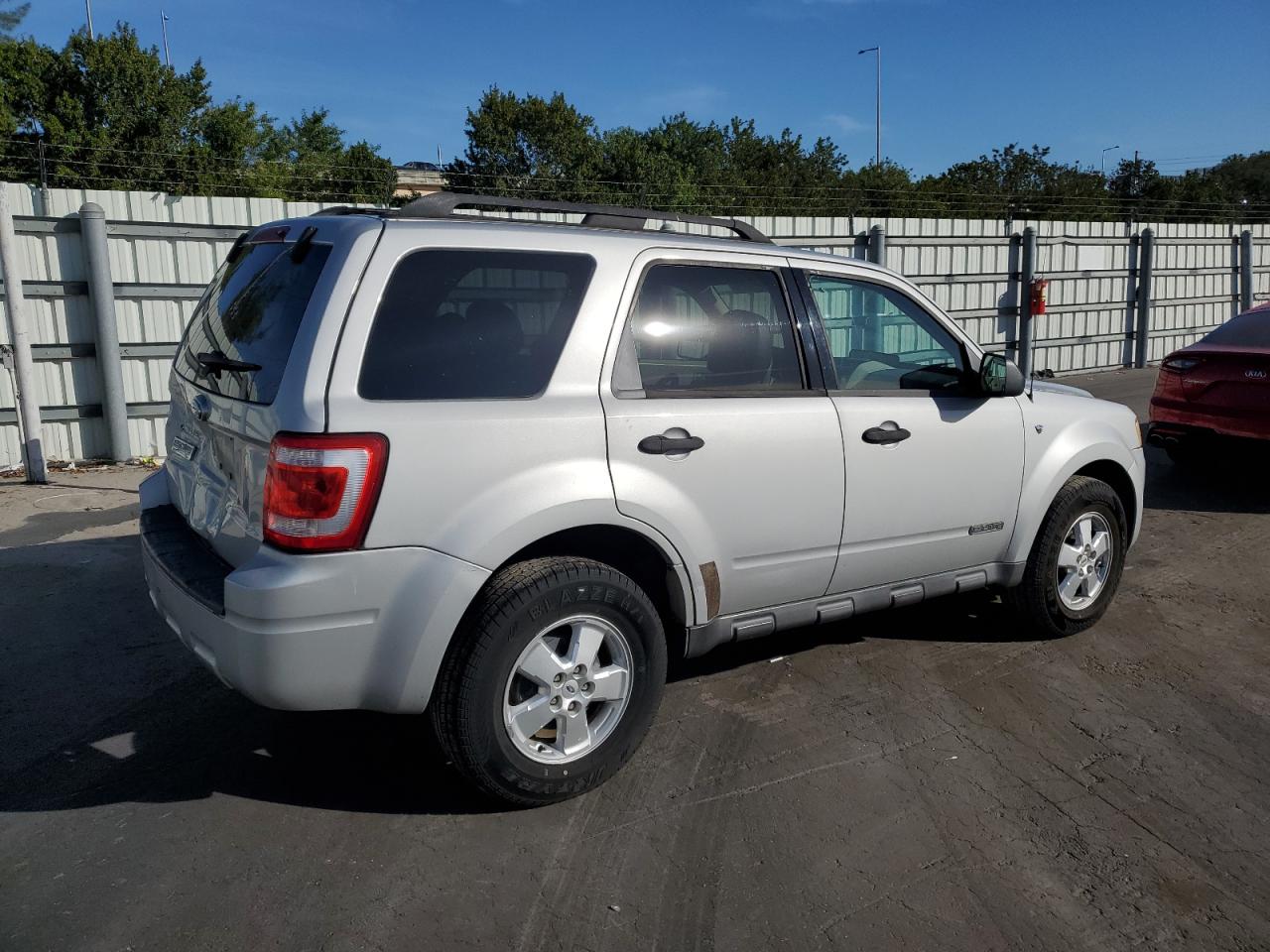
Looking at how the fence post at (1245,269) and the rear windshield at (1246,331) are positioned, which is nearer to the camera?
the rear windshield at (1246,331)

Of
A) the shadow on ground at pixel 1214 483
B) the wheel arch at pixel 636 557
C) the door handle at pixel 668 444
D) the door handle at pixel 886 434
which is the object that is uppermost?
the door handle at pixel 668 444

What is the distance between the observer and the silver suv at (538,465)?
3.05 meters

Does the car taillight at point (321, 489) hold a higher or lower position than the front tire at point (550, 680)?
higher

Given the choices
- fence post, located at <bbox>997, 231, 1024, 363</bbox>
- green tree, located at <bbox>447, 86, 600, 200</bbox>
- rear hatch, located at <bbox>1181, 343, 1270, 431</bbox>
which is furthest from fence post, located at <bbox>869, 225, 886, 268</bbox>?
green tree, located at <bbox>447, 86, 600, 200</bbox>

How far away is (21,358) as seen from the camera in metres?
8.02

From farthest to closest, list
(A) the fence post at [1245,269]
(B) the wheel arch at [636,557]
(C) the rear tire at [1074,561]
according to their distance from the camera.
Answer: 1. (A) the fence post at [1245,269]
2. (C) the rear tire at [1074,561]
3. (B) the wheel arch at [636,557]

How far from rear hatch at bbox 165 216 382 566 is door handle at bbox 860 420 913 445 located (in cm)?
205

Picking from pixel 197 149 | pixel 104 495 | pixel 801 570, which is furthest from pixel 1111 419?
pixel 197 149

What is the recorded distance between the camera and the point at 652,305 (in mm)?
3746

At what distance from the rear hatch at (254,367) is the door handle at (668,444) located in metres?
1.07

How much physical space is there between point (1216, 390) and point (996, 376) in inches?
179

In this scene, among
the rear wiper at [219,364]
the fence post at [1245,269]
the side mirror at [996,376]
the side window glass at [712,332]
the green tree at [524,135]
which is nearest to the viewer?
the rear wiper at [219,364]

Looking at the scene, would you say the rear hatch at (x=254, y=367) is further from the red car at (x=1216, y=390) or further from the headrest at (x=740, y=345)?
the red car at (x=1216, y=390)

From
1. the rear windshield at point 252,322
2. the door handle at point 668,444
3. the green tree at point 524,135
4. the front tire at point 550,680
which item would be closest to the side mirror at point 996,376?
the door handle at point 668,444
